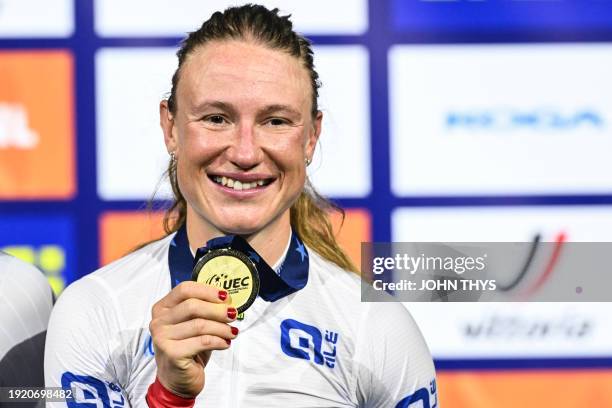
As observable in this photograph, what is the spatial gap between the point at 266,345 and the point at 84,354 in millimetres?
231

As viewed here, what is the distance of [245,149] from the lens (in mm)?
1050

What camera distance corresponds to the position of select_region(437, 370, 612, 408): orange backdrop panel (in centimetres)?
173

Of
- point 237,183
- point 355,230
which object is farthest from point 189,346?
point 355,230

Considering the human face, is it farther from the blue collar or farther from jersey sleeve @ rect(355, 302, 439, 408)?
jersey sleeve @ rect(355, 302, 439, 408)

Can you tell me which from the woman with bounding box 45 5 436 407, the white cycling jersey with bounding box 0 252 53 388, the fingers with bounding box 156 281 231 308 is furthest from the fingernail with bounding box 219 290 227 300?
the white cycling jersey with bounding box 0 252 53 388

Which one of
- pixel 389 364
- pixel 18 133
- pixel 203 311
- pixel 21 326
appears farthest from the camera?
pixel 18 133

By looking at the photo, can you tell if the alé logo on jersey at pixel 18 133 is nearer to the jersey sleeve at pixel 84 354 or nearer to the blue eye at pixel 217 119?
the jersey sleeve at pixel 84 354

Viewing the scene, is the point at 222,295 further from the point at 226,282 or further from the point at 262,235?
the point at 262,235

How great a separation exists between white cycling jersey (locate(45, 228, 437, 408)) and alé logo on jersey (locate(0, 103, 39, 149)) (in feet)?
1.91

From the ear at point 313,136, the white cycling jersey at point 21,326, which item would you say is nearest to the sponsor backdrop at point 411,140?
the white cycling jersey at point 21,326

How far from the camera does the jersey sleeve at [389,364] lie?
45.4 inches

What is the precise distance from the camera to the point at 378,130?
5.60 ft

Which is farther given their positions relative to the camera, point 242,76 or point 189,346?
point 242,76

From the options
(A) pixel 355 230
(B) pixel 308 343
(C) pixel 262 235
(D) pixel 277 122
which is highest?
(A) pixel 355 230
